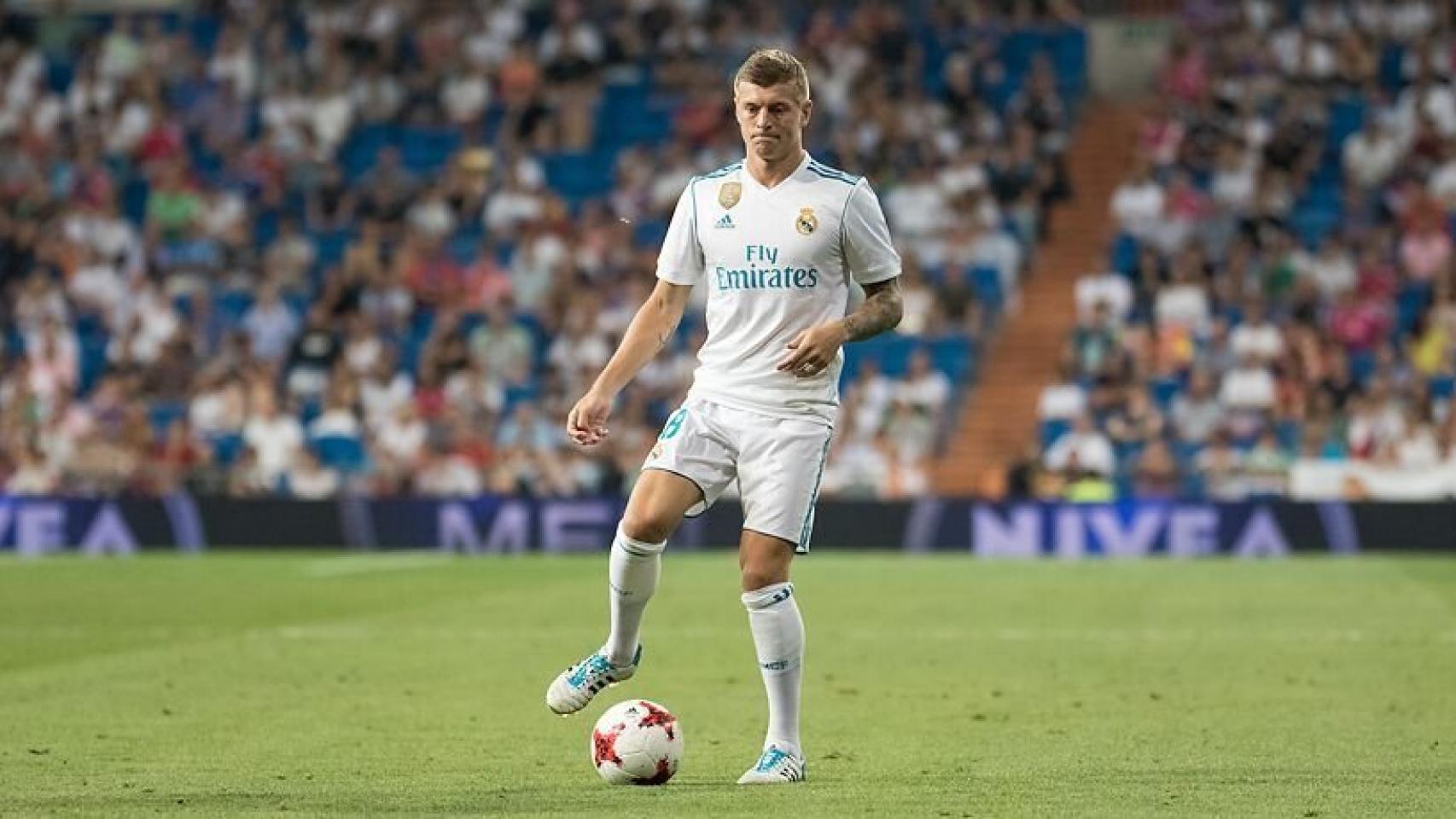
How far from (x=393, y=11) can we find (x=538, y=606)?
16.3 metres

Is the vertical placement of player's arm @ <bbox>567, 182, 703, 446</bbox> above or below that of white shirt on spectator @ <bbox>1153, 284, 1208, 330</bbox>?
above

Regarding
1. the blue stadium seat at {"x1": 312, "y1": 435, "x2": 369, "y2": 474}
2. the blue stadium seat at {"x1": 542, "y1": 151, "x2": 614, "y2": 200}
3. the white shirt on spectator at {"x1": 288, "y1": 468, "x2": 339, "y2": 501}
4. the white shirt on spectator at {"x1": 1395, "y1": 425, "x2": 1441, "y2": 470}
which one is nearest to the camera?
the white shirt on spectator at {"x1": 1395, "y1": 425, "x2": 1441, "y2": 470}

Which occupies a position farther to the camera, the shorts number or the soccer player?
the shorts number

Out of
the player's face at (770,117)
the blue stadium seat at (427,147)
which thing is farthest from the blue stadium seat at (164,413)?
the player's face at (770,117)

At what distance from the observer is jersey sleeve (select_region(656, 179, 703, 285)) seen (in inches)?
329

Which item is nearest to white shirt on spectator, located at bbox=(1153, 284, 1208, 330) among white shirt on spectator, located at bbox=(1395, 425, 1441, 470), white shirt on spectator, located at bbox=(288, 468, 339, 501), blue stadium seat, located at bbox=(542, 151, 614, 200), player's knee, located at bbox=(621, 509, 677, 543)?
white shirt on spectator, located at bbox=(1395, 425, 1441, 470)

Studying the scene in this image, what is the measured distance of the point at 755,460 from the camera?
8.13 metres

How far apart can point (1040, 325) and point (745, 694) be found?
637 inches

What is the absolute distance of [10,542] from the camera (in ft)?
80.5

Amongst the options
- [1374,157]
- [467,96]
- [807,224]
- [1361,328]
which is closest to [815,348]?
[807,224]

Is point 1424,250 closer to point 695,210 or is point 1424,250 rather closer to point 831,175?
point 831,175

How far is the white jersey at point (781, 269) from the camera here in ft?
26.7

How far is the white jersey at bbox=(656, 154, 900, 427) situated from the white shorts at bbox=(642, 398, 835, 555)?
0.06 m

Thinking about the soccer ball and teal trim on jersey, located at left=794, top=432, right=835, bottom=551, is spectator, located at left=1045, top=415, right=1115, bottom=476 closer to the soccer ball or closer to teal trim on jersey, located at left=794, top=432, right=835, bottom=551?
teal trim on jersey, located at left=794, top=432, right=835, bottom=551
